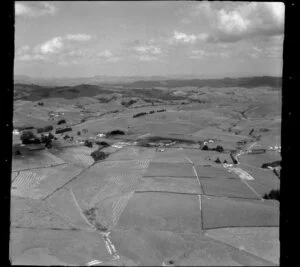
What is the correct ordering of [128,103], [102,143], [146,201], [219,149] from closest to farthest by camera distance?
[146,201]
[219,149]
[102,143]
[128,103]

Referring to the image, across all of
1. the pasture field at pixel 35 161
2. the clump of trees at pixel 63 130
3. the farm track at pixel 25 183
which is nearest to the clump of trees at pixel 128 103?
the clump of trees at pixel 63 130

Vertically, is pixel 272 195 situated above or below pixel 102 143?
below

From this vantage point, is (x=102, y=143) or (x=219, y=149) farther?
(x=102, y=143)

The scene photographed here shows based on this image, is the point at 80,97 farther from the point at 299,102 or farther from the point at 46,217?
the point at 299,102

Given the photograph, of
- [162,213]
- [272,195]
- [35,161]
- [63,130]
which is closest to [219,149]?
[272,195]

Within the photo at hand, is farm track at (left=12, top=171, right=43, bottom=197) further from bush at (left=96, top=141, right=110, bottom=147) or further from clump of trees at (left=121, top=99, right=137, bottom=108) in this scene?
clump of trees at (left=121, top=99, right=137, bottom=108)

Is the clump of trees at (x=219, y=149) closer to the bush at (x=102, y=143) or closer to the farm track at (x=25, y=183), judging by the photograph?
the bush at (x=102, y=143)

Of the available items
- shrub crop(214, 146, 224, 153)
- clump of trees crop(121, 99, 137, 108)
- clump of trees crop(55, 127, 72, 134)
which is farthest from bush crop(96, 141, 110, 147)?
clump of trees crop(121, 99, 137, 108)

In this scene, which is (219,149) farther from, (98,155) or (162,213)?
(162,213)

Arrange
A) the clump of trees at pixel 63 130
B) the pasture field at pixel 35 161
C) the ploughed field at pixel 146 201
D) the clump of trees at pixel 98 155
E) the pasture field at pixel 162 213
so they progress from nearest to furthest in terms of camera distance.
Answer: the ploughed field at pixel 146 201
the pasture field at pixel 162 213
the pasture field at pixel 35 161
the clump of trees at pixel 98 155
the clump of trees at pixel 63 130
